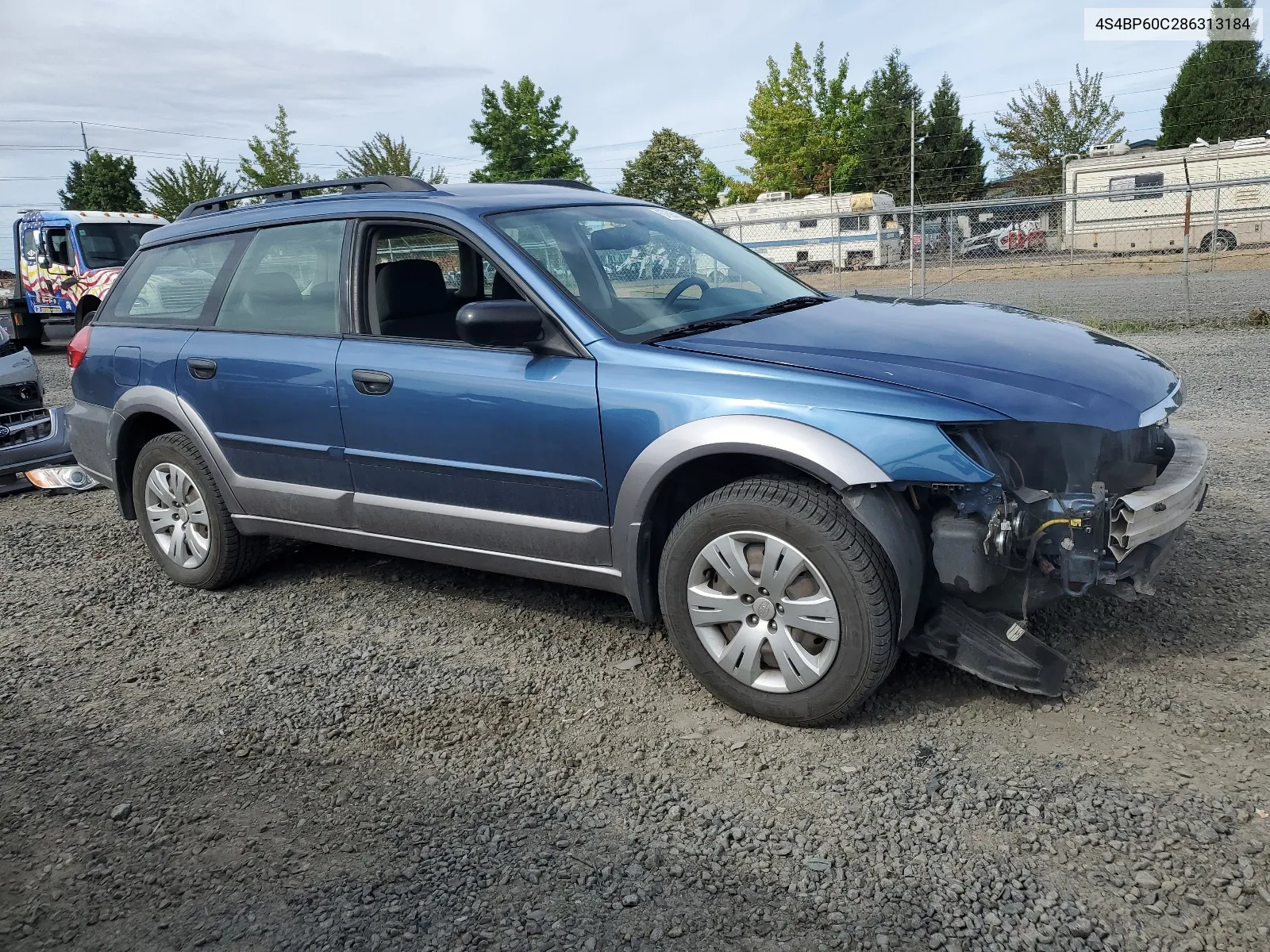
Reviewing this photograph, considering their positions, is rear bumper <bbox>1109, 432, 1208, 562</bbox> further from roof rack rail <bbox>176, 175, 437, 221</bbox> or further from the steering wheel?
roof rack rail <bbox>176, 175, 437, 221</bbox>

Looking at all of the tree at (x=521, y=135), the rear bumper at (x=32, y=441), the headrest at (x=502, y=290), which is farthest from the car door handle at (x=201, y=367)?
the tree at (x=521, y=135)

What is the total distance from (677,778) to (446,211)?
2410 mm

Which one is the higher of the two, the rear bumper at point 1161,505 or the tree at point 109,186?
the tree at point 109,186

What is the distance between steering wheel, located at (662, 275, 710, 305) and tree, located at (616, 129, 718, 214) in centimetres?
4661

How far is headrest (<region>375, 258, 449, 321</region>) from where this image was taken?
4.34 m

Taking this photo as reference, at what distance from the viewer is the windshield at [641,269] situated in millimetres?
3904

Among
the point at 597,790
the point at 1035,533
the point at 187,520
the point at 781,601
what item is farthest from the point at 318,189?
the point at 1035,533

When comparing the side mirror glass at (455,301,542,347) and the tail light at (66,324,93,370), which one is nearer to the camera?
the side mirror glass at (455,301,542,347)

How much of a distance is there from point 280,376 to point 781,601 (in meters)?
2.45

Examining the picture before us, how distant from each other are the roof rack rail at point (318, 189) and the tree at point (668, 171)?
4547 centimetres

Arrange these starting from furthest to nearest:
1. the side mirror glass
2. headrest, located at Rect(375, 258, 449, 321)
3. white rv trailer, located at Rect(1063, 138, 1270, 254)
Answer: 1. white rv trailer, located at Rect(1063, 138, 1270, 254)
2. headrest, located at Rect(375, 258, 449, 321)
3. the side mirror glass

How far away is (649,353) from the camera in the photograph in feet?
11.7

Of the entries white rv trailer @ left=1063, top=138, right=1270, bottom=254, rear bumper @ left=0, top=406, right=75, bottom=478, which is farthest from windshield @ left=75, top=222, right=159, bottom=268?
white rv trailer @ left=1063, top=138, right=1270, bottom=254

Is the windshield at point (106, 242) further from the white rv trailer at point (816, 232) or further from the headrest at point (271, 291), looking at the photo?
the headrest at point (271, 291)
